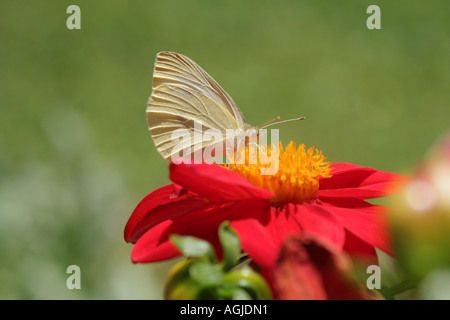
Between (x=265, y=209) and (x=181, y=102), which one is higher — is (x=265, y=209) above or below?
below

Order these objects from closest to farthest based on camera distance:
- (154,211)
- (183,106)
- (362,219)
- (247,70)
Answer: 1. (362,219)
2. (154,211)
3. (183,106)
4. (247,70)

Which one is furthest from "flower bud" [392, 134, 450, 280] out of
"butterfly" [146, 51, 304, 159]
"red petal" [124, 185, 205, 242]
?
"butterfly" [146, 51, 304, 159]

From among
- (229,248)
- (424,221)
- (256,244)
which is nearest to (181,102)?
(256,244)

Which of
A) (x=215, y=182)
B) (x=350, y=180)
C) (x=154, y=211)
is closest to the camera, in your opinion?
(x=215, y=182)

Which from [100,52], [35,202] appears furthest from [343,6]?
[35,202]

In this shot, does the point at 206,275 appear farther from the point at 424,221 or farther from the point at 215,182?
the point at 215,182

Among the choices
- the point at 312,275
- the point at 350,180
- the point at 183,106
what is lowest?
the point at 312,275

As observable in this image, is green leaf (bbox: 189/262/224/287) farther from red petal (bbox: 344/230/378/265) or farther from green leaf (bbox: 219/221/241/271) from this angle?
red petal (bbox: 344/230/378/265)
